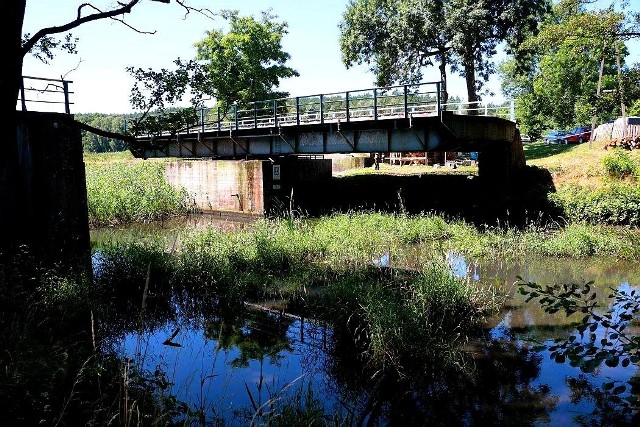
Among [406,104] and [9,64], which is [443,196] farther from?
[9,64]

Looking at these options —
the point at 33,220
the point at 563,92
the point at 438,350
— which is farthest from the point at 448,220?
the point at 563,92

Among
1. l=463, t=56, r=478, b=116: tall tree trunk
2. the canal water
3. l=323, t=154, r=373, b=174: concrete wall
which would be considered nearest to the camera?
the canal water

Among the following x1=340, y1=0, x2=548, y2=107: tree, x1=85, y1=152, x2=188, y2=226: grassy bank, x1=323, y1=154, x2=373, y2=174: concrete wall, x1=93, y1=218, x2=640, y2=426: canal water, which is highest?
x1=340, y1=0, x2=548, y2=107: tree

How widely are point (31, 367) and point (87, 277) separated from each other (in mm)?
5557

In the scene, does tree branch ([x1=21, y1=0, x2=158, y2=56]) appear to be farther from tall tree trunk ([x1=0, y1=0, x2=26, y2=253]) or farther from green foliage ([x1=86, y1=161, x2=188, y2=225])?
green foliage ([x1=86, y1=161, x2=188, y2=225])

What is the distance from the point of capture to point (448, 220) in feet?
65.7

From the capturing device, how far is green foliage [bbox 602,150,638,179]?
20.7 metres

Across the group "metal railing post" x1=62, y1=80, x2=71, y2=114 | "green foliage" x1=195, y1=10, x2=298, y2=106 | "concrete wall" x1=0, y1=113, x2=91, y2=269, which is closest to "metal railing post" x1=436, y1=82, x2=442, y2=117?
"metal railing post" x1=62, y1=80, x2=71, y2=114

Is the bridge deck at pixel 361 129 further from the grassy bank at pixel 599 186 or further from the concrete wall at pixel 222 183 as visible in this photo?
Answer: the grassy bank at pixel 599 186

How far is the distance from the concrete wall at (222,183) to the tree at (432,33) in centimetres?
1510

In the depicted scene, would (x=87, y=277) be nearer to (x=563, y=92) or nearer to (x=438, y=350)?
(x=438, y=350)

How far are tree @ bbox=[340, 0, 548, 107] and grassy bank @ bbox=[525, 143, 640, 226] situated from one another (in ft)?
39.0

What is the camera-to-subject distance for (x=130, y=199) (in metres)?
24.9

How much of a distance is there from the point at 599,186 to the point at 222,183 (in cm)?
1728
